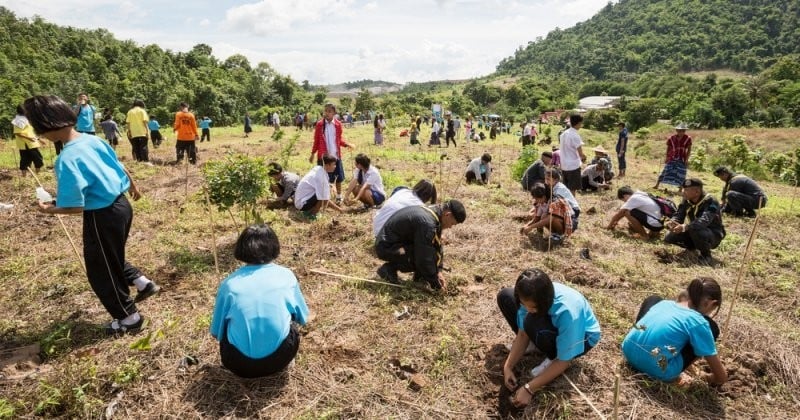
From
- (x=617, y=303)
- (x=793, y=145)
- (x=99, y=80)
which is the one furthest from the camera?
(x=99, y=80)

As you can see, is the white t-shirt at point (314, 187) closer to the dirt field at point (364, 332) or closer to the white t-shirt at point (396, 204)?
the dirt field at point (364, 332)

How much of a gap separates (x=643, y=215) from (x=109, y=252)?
21.1 ft

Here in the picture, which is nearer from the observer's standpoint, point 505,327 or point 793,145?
point 505,327

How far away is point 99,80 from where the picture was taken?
3659 centimetres

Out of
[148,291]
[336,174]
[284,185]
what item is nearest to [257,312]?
[148,291]

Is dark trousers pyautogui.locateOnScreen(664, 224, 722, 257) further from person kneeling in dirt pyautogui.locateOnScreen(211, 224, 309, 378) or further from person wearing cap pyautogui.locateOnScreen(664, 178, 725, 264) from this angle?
person kneeling in dirt pyautogui.locateOnScreen(211, 224, 309, 378)

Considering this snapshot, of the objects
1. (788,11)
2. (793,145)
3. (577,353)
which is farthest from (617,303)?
(788,11)

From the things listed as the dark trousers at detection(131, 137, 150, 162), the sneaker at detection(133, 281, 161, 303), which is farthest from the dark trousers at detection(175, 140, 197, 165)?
the sneaker at detection(133, 281, 161, 303)

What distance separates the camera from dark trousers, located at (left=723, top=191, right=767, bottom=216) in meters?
7.42

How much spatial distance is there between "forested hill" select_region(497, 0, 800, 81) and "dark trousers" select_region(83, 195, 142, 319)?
116877 millimetres

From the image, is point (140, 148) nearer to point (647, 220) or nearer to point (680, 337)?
point (647, 220)

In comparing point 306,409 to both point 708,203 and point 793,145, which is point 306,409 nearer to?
point 708,203

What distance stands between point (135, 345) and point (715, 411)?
401 cm

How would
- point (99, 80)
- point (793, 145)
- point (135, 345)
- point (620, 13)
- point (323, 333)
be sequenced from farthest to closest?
point (620, 13), point (99, 80), point (793, 145), point (323, 333), point (135, 345)
